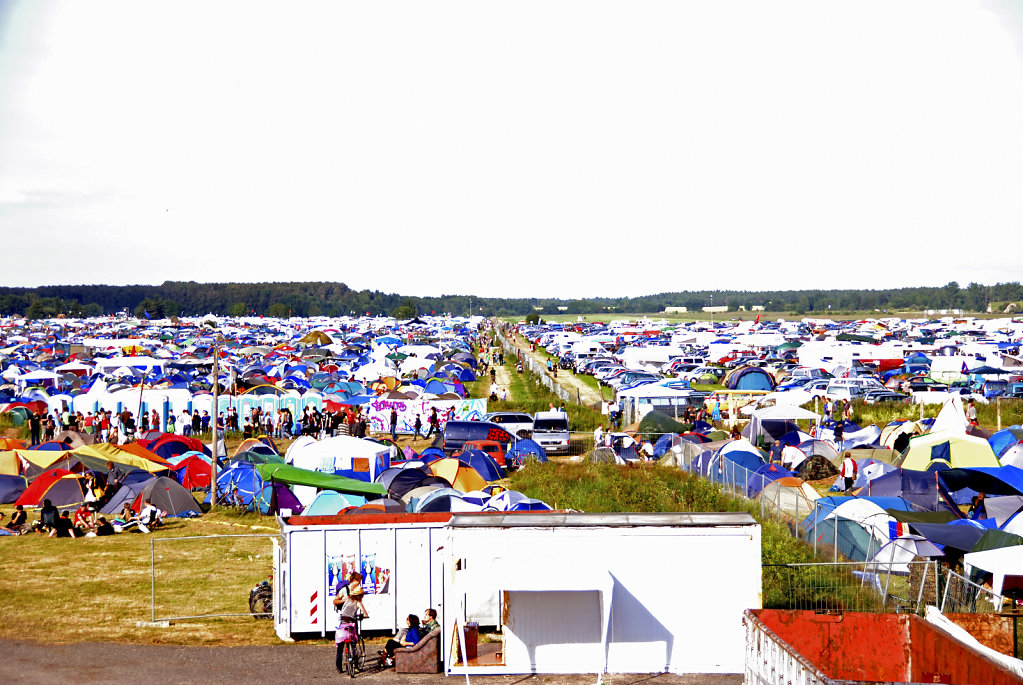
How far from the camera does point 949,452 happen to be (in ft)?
68.2

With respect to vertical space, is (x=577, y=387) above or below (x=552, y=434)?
below

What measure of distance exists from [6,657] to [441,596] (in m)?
5.38

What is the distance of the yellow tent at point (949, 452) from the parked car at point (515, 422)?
486 inches

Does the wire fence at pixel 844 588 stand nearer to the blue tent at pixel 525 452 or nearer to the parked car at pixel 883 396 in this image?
the blue tent at pixel 525 452

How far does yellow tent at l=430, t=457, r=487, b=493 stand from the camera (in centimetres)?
2105

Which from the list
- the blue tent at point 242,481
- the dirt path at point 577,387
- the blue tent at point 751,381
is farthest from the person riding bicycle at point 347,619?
the blue tent at point 751,381

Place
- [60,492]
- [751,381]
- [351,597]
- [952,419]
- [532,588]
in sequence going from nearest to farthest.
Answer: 1. [532,588]
2. [351,597]
3. [60,492]
4. [952,419]
5. [751,381]

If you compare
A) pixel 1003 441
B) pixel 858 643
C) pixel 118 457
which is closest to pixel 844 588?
pixel 858 643

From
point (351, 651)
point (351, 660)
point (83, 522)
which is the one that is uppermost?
point (351, 651)

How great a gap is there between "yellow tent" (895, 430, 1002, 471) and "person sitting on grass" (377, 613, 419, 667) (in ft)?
45.5

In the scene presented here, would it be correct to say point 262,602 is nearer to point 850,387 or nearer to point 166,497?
point 166,497

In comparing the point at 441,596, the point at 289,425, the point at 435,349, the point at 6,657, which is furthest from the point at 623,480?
the point at 435,349

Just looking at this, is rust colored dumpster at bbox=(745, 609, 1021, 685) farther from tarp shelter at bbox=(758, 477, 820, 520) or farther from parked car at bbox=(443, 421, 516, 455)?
parked car at bbox=(443, 421, 516, 455)

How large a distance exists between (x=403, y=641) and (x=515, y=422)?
19989 mm
